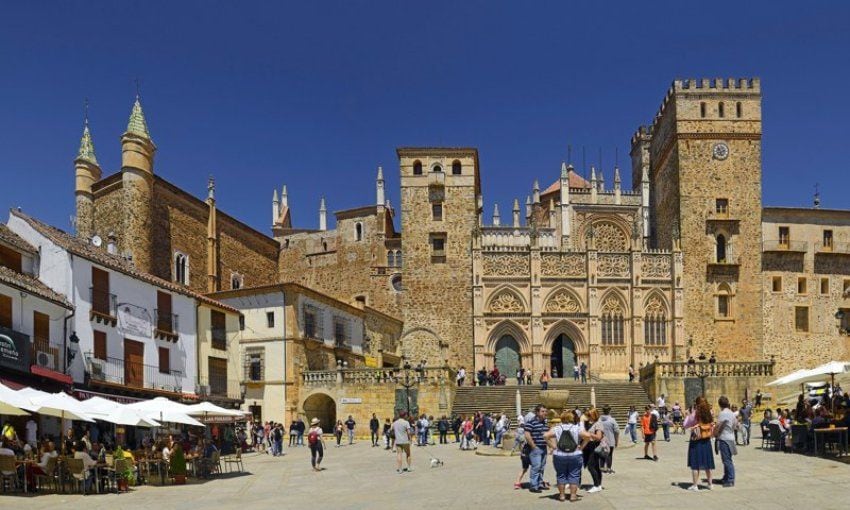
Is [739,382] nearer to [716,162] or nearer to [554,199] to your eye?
[716,162]

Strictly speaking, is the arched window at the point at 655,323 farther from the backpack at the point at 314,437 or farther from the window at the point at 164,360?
the backpack at the point at 314,437

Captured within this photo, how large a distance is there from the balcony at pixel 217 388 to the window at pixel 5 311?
11.4 meters

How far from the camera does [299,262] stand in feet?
212

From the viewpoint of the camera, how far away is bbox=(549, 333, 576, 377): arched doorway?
173 feet

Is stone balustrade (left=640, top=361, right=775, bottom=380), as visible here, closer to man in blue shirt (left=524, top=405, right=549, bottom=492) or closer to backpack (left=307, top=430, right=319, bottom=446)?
backpack (left=307, top=430, right=319, bottom=446)

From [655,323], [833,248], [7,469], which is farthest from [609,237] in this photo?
[7,469]

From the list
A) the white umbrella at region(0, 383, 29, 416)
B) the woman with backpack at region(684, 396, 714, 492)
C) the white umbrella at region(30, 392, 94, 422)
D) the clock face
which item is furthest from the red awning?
the clock face

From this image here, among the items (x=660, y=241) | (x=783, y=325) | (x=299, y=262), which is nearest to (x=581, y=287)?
(x=660, y=241)

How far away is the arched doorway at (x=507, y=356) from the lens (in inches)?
2072

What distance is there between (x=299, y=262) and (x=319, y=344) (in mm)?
20153

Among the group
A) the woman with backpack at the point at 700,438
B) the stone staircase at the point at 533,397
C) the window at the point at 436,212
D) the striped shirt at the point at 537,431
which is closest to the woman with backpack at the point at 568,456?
the striped shirt at the point at 537,431

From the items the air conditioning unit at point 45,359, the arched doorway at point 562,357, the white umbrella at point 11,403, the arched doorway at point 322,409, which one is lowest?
the arched doorway at point 322,409

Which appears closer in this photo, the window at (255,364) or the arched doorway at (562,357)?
the window at (255,364)

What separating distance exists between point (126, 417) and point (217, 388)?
1853 cm
